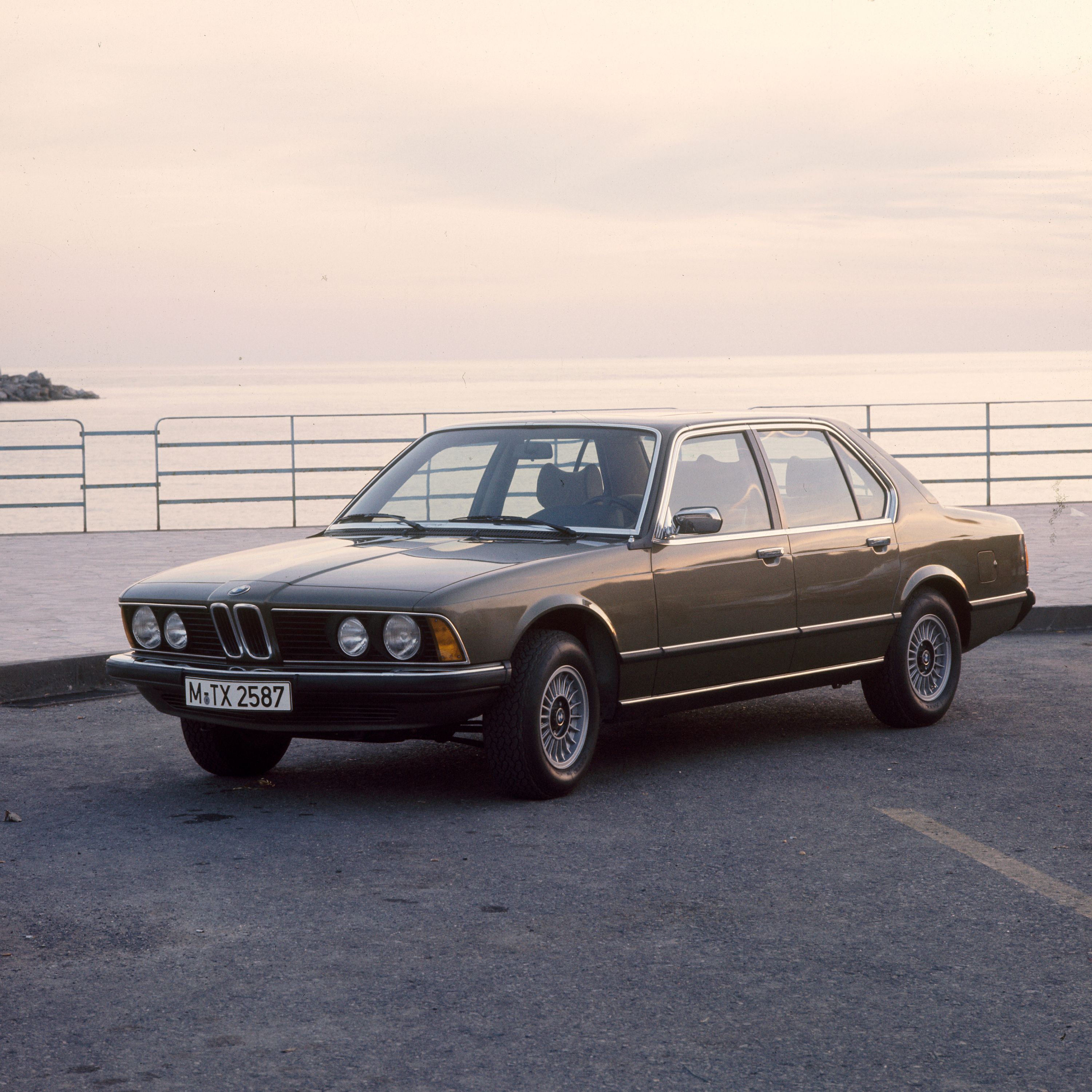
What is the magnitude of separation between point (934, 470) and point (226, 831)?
44.1 m

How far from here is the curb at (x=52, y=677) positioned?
29.7 ft

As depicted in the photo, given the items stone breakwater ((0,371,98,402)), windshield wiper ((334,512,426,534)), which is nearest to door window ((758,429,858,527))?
windshield wiper ((334,512,426,534))

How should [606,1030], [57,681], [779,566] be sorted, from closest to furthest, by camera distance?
[606,1030]
[779,566]
[57,681]

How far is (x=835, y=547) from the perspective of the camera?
300 inches

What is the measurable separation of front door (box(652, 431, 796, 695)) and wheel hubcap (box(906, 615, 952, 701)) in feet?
3.19

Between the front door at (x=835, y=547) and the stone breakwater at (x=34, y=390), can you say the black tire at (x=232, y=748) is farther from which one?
the stone breakwater at (x=34, y=390)

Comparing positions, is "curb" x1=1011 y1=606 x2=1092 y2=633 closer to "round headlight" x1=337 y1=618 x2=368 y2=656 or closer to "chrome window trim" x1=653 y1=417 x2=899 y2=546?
A: "chrome window trim" x1=653 y1=417 x2=899 y2=546

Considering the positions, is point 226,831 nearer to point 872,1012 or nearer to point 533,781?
point 533,781

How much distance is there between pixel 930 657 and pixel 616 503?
2.15 meters

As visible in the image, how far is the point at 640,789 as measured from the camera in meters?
6.62

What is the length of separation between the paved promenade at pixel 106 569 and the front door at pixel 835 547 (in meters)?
4.28

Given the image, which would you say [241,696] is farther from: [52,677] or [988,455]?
[988,455]

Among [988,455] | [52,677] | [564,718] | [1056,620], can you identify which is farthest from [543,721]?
[988,455]

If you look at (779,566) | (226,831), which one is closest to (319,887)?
(226,831)
